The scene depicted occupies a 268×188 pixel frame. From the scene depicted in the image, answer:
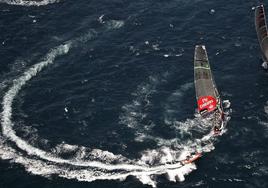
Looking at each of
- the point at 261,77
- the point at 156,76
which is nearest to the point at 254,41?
the point at 261,77

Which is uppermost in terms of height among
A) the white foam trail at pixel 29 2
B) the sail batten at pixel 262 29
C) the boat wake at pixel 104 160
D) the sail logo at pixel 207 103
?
the white foam trail at pixel 29 2

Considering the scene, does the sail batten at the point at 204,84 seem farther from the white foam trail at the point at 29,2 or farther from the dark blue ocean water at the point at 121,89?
the white foam trail at the point at 29,2

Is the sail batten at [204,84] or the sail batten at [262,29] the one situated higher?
the sail batten at [262,29]

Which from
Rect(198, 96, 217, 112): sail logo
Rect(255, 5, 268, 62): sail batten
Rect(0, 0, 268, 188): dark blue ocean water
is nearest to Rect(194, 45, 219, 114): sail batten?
Rect(198, 96, 217, 112): sail logo

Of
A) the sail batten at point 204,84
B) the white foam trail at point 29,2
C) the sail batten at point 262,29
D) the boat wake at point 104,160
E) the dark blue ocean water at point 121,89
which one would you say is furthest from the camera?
the white foam trail at point 29,2

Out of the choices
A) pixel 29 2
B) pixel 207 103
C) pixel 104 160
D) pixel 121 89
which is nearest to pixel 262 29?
pixel 207 103

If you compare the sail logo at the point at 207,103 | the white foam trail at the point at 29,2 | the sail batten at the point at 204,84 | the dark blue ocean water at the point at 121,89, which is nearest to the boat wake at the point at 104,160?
the dark blue ocean water at the point at 121,89

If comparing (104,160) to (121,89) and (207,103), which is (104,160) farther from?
(207,103)
